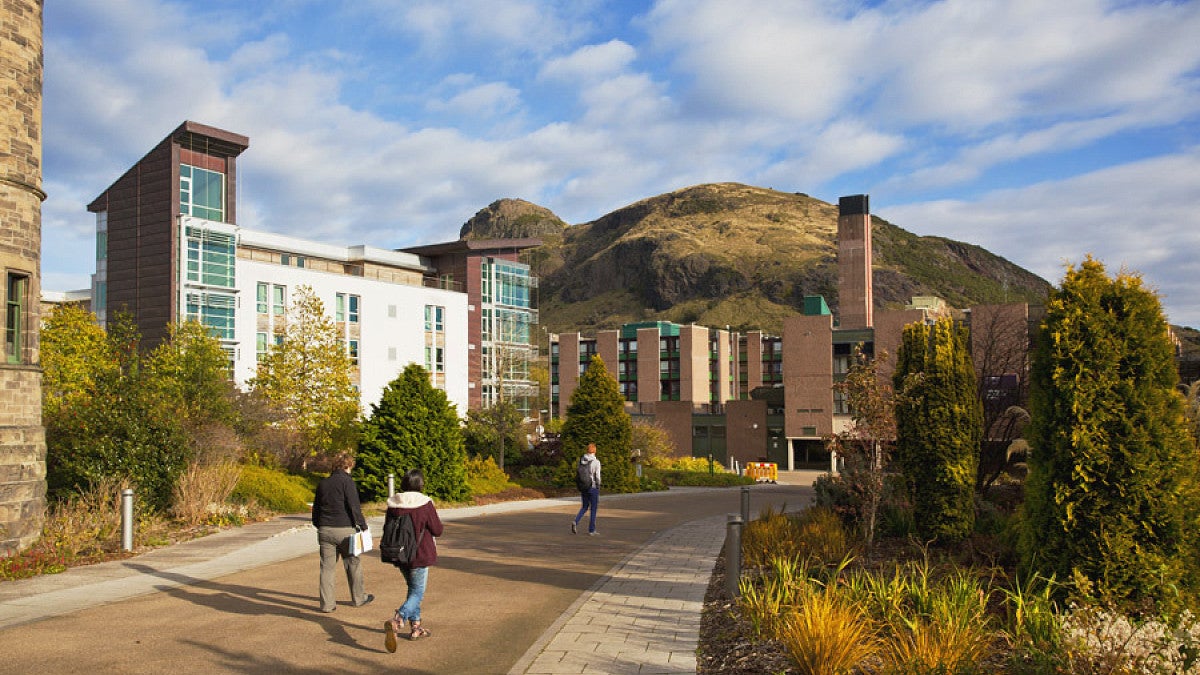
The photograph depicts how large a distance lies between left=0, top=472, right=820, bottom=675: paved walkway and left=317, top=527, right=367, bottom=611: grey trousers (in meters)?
2.38

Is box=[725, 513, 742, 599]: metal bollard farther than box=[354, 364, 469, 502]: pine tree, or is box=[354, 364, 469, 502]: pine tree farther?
box=[354, 364, 469, 502]: pine tree

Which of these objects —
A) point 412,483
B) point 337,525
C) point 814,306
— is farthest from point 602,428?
point 814,306

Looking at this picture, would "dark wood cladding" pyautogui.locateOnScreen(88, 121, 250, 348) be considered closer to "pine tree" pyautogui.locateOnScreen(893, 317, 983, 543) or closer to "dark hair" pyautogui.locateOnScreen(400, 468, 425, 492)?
"pine tree" pyautogui.locateOnScreen(893, 317, 983, 543)

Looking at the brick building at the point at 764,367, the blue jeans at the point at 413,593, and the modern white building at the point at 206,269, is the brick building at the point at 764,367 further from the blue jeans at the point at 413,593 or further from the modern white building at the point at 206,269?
the blue jeans at the point at 413,593

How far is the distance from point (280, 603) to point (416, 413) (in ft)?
40.2

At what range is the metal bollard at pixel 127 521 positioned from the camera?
1413 cm

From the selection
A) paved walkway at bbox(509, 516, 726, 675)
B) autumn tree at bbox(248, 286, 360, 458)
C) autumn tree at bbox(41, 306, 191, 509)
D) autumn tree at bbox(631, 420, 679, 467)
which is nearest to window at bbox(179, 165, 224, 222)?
autumn tree at bbox(248, 286, 360, 458)

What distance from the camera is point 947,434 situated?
1306 centimetres

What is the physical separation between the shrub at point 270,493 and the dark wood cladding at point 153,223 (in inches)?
1207

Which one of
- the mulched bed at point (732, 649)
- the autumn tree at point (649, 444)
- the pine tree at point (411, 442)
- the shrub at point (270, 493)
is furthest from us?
the autumn tree at point (649, 444)

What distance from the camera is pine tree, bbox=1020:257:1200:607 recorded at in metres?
7.73

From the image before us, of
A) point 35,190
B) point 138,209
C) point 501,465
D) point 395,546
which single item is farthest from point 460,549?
point 138,209

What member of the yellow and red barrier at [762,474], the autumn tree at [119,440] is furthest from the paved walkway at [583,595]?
the yellow and red barrier at [762,474]

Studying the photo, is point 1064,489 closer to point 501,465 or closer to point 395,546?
point 395,546
